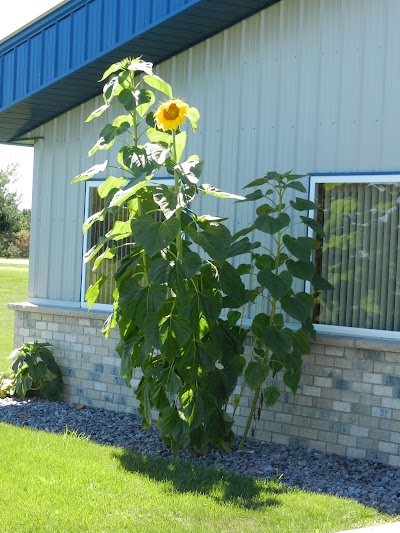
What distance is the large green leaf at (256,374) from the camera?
7.41m

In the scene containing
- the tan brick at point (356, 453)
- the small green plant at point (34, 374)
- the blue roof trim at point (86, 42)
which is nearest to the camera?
the tan brick at point (356, 453)

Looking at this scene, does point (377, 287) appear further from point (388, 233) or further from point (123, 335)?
point (123, 335)

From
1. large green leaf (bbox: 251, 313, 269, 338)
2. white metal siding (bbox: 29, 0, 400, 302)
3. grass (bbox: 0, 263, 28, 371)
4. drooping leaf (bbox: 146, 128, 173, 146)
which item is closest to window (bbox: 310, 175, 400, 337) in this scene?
white metal siding (bbox: 29, 0, 400, 302)

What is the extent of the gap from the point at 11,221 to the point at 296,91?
4033 centimetres

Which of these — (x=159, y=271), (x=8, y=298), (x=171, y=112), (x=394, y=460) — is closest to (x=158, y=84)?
(x=171, y=112)

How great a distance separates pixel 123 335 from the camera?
7.69m

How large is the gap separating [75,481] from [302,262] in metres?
2.40

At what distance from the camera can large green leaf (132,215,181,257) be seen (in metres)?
6.89

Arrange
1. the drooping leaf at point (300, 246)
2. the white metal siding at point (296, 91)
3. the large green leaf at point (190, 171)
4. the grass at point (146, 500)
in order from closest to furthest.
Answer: the grass at point (146, 500) → the large green leaf at point (190, 171) → the drooping leaf at point (300, 246) → the white metal siding at point (296, 91)

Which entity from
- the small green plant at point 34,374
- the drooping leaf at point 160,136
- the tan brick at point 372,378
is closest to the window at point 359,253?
the tan brick at point 372,378

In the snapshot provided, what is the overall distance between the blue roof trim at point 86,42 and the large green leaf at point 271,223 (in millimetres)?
1950

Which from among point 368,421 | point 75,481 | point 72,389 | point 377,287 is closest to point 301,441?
point 368,421

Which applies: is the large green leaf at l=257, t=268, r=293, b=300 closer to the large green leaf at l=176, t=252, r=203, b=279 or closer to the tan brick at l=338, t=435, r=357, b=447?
the large green leaf at l=176, t=252, r=203, b=279

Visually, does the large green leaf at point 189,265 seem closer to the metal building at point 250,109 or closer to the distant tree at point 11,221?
the metal building at point 250,109
